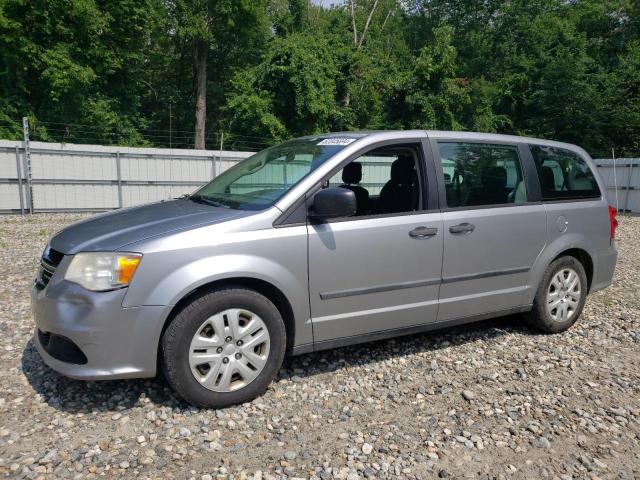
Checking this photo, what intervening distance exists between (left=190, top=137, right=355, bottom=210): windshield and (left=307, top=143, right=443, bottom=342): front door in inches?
8.4

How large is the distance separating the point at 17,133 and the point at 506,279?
2212 cm

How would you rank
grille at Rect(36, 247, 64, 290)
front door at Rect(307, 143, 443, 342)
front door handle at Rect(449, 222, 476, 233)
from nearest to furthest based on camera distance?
grille at Rect(36, 247, 64, 290)
front door at Rect(307, 143, 443, 342)
front door handle at Rect(449, 222, 476, 233)

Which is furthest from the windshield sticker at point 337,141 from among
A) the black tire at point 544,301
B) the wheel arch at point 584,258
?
the wheel arch at point 584,258

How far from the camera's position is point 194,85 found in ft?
99.2

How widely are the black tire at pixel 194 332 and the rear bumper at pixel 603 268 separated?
322 centimetres

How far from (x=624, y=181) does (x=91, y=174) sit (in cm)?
1707

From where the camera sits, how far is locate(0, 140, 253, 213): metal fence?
13562 millimetres

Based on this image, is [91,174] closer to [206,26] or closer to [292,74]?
[292,74]

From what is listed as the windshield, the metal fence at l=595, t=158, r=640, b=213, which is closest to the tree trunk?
the metal fence at l=595, t=158, r=640, b=213

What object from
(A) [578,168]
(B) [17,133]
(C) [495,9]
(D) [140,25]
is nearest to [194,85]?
(D) [140,25]

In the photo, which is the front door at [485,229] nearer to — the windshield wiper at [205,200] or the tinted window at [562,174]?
the tinted window at [562,174]

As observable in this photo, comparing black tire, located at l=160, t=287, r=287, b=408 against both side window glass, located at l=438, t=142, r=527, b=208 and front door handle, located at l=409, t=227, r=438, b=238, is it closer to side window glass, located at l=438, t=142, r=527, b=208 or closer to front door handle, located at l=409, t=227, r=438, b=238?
front door handle, located at l=409, t=227, r=438, b=238

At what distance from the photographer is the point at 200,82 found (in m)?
27.2

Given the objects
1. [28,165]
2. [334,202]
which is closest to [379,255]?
[334,202]
